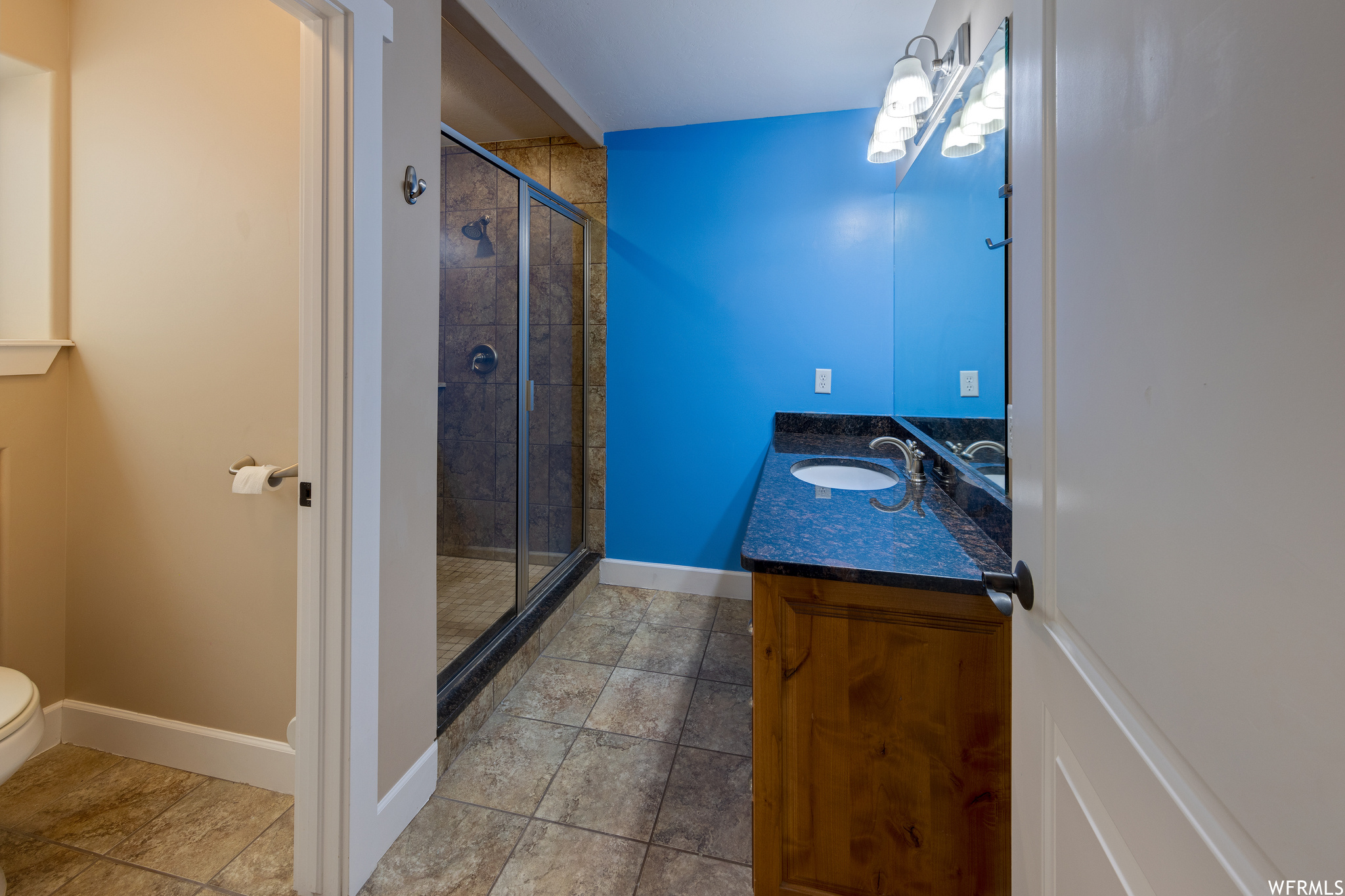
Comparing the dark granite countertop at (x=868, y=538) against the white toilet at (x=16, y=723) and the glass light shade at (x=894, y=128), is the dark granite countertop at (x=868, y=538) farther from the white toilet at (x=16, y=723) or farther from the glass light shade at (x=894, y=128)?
the white toilet at (x=16, y=723)

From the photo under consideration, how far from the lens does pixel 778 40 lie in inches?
86.3

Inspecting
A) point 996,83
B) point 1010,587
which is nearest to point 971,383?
point 996,83

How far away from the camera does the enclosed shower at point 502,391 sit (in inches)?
77.0

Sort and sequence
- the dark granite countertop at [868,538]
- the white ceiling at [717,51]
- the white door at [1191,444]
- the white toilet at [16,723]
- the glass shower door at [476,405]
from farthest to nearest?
the white ceiling at [717,51] < the glass shower door at [476,405] < the white toilet at [16,723] < the dark granite countertop at [868,538] < the white door at [1191,444]

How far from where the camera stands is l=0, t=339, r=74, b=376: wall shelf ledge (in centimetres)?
151

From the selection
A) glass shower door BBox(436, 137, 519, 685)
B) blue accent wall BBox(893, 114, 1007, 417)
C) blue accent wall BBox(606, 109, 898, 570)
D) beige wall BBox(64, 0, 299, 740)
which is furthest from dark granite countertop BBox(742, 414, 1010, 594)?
beige wall BBox(64, 0, 299, 740)

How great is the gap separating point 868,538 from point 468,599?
1452 millimetres

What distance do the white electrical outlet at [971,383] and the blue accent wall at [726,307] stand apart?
116 cm

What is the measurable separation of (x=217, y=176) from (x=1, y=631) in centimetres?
139

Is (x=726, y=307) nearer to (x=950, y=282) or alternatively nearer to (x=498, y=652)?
(x=950, y=282)

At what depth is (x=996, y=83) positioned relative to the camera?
139cm

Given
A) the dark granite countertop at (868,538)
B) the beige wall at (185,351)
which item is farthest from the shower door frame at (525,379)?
the dark granite countertop at (868,538)

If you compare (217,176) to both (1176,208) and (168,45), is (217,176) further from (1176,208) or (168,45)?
(1176,208)

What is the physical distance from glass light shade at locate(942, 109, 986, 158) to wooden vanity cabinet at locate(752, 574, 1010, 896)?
1.18 metres
